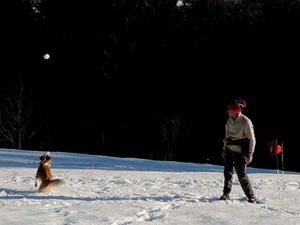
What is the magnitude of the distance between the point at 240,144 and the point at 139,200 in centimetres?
178

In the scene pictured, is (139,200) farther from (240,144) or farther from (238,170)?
(240,144)

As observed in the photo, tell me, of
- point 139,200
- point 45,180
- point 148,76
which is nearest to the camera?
point 139,200

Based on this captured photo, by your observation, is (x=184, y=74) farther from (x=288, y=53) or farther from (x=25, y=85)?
(x=25, y=85)

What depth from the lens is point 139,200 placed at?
839 cm

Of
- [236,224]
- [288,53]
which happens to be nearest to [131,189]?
[236,224]

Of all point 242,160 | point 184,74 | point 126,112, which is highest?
point 184,74

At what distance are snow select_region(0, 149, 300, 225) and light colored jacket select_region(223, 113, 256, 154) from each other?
32.9 inches

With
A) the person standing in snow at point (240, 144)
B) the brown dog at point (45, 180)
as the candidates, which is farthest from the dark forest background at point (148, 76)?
the brown dog at point (45, 180)

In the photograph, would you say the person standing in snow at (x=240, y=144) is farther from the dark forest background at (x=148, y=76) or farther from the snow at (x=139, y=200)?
the dark forest background at (x=148, y=76)

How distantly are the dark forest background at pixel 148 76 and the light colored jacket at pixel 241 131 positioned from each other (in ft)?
46.0

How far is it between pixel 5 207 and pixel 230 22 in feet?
60.4

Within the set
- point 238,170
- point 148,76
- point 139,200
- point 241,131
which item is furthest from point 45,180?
point 148,76

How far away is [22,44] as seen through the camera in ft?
88.7

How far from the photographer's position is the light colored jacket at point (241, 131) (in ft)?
27.4
